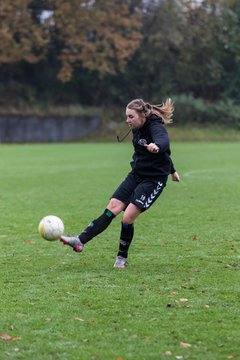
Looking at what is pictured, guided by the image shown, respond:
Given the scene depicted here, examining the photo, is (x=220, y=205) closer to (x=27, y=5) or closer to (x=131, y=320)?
(x=131, y=320)

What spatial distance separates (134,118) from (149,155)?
486mm

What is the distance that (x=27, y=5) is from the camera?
48969 mm

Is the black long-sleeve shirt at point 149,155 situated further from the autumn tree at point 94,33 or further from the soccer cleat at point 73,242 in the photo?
the autumn tree at point 94,33

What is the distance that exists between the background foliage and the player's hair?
40.4m

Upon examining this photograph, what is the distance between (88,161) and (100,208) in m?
14.8

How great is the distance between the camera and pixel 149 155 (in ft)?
26.8

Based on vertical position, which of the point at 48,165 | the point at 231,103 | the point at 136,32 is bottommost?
the point at 48,165

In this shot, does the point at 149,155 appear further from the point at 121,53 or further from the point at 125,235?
the point at 121,53

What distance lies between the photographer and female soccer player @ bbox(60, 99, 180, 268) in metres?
8.13

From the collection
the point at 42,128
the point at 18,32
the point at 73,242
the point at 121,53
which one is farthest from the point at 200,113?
the point at 73,242

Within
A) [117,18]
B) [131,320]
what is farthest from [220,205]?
[117,18]

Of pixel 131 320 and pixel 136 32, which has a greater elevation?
pixel 136 32

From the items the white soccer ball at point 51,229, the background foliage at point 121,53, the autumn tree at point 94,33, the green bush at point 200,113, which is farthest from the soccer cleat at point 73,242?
the green bush at point 200,113

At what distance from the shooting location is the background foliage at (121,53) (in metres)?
48.6
